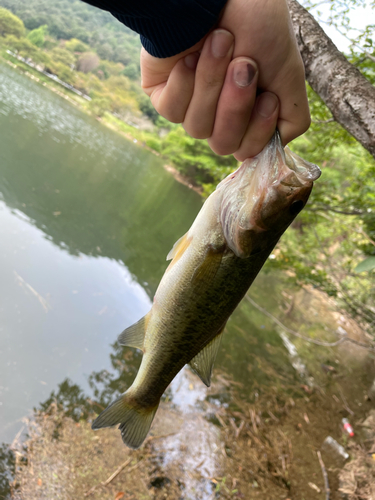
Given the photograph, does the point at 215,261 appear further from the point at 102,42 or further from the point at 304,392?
the point at 102,42

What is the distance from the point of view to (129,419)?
199 cm

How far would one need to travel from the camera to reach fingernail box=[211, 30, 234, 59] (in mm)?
1022

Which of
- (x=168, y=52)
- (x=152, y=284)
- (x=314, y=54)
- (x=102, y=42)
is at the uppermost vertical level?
(x=314, y=54)

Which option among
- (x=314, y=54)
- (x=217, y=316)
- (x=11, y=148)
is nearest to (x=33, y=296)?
(x=217, y=316)

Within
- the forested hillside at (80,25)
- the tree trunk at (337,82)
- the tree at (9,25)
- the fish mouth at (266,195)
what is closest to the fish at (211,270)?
the fish mouth at (266,195)

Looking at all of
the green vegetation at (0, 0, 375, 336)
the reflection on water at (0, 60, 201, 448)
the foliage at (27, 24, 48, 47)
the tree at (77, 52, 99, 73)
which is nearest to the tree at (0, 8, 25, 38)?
the green vegetation at (0, 0, 375, 336)

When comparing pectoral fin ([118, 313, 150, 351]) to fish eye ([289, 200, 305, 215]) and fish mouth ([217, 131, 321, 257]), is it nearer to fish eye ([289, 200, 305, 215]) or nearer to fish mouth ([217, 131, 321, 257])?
fish mouth ([217, 131, 321, 257])

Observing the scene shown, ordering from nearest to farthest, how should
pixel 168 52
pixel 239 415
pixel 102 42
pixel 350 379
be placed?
1. pixel 168 52
2. pixel 239 415
3. pixel 350 379
4. pixel 102 42

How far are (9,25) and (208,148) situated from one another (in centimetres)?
4006

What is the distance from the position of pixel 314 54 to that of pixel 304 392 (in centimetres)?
601

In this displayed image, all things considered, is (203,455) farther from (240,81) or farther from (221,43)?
(221,43)

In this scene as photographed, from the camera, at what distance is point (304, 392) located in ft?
21.0

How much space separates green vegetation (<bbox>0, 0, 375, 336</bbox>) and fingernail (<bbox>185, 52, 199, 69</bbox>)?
298cm

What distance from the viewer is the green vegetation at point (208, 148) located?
5.45 m
